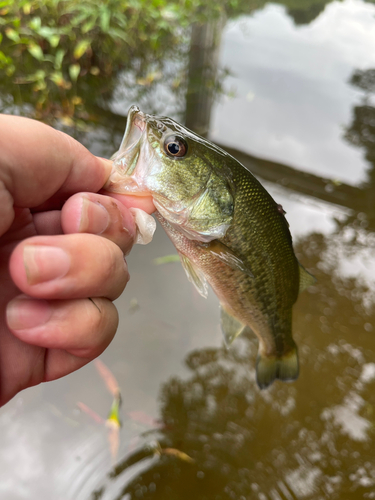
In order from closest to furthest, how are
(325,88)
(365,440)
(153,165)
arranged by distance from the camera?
(153,165) < (365,440) < (325,88)

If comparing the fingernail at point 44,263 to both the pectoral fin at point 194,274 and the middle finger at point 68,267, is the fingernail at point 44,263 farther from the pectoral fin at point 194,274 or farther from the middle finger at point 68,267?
the pectoral fin at point 194,274

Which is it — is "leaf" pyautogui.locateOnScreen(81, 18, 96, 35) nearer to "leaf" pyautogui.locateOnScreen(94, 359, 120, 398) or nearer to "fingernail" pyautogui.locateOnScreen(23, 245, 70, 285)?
"leaf" pyautogui.locateOnScreen(94, 359, 120, 398)

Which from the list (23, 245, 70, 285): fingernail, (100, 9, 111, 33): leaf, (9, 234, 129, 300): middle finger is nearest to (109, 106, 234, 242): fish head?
(9, 234, 129, 300): middle finger

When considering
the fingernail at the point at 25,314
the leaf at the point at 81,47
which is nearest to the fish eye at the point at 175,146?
the fingernail at the point at 25,314

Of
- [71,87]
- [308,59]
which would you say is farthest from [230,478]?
[308,59]

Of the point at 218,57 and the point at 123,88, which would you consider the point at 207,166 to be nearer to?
the point at 123,88

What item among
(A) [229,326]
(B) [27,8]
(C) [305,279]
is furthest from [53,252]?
(B) [27,8]

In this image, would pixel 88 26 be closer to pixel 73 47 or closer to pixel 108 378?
pixel 73 47
